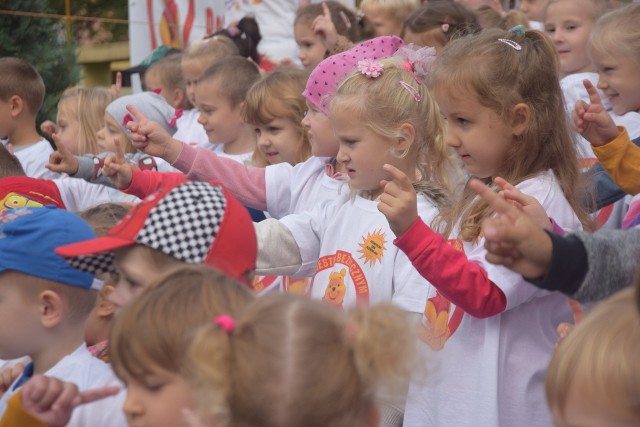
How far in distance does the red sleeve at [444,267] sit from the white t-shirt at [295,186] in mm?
1755

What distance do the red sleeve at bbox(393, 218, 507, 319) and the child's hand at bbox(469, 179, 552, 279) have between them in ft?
1.82

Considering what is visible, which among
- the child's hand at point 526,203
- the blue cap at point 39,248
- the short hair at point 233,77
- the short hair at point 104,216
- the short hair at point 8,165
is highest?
the child's hand at point 526,203

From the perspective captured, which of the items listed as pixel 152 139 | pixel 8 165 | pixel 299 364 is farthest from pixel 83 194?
pixel 299 364

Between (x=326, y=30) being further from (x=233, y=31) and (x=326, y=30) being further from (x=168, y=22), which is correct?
(x=168, y=22)

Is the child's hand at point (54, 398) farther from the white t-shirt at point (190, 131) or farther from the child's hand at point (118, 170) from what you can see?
the white t-shirt at point (190, 131)

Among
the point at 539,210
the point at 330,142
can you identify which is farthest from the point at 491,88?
the point at 330,142

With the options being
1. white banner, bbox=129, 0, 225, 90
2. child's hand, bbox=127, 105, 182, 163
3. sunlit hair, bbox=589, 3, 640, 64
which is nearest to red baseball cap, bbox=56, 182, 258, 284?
child's hand, bbox=127, 105, 182, 163

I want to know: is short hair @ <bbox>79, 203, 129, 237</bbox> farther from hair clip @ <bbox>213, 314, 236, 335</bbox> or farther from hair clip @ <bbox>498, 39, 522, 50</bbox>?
hair clip @ <bbox>213, 314, 236, 335</bbox>

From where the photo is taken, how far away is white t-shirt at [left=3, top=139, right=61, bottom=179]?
7.36 meters

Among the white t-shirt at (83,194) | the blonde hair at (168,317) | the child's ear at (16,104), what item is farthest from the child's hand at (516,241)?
the child's ear at (16,104)

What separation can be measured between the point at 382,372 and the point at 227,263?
3.17ft

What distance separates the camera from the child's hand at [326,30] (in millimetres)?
7484

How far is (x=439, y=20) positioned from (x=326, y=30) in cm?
129

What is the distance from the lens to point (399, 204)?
3.30 m
